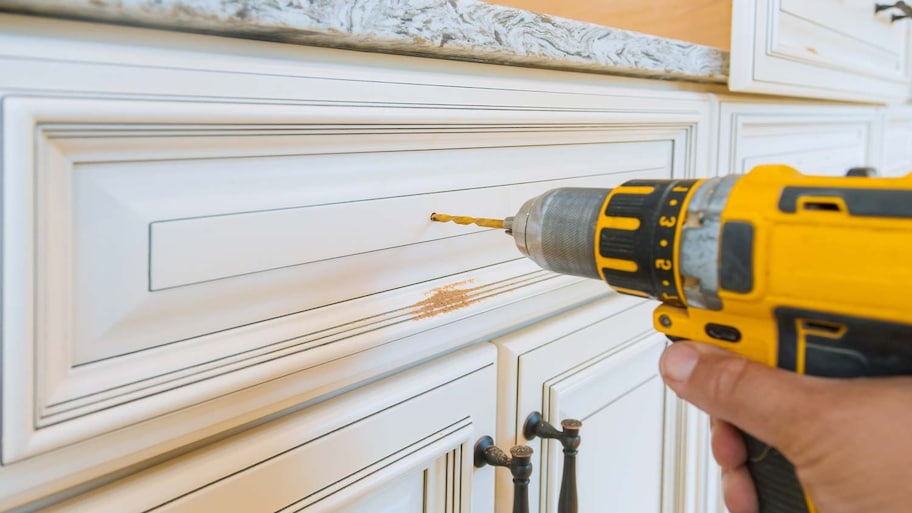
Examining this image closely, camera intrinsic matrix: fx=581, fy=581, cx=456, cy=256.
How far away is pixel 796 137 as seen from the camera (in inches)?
36.9

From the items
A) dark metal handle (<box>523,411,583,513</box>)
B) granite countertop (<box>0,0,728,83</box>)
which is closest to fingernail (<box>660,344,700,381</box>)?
dark metal handle (<box>523,411,583,513</box>)

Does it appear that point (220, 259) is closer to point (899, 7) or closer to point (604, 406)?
point (604, 406)

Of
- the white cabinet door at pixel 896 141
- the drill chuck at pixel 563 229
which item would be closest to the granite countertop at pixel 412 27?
the drill chuck at pixel 563 229

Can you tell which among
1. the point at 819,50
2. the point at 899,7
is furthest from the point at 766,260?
the point at 899,7

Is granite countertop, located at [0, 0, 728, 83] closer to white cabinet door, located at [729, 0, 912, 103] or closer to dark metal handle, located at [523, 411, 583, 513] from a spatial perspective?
white cabinet door, located at [729, 0, 912, 103]

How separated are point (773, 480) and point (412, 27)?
14.3 inches

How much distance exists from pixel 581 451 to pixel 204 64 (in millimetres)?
458

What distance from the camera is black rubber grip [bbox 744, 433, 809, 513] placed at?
0.36 metres

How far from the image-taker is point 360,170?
0.36m

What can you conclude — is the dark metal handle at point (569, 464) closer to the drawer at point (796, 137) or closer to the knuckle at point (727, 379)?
the knuckle at point (727, 379)

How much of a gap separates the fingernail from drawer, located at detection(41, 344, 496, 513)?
141 mm

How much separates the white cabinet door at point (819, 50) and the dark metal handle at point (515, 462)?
50 centimetres

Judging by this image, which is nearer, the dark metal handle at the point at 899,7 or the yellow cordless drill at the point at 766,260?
the yellow cordless drill at the point at 766,260

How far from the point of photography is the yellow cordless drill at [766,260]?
27 centimetres
